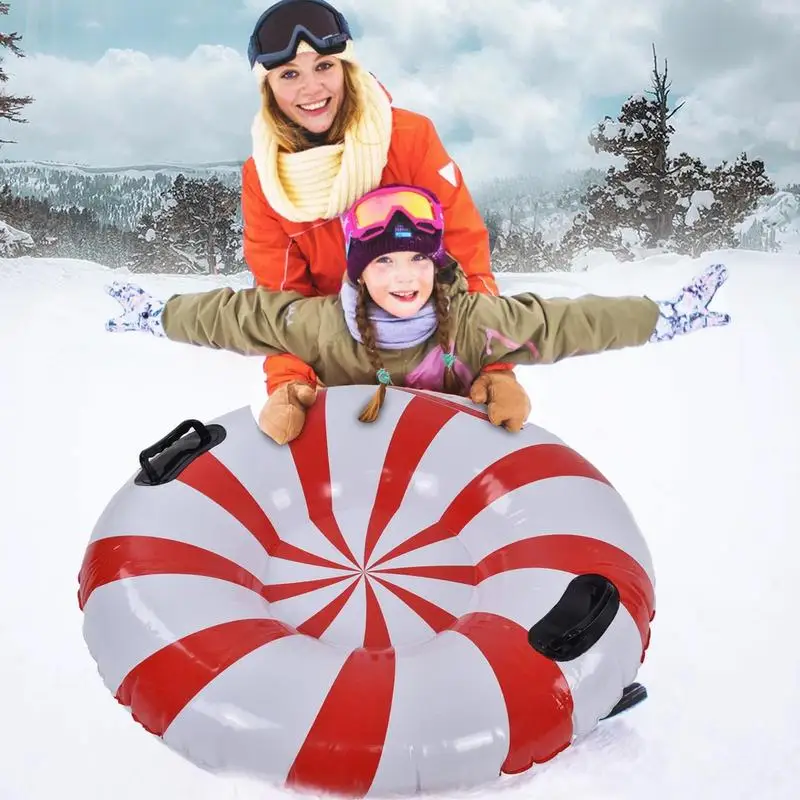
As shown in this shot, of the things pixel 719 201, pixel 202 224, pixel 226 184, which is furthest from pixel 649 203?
pixel 202 224

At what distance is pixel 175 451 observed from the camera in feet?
A: 4.64

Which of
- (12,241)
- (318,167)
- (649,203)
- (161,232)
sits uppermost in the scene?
(649,203)

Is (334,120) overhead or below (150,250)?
below

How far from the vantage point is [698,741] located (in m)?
1.28

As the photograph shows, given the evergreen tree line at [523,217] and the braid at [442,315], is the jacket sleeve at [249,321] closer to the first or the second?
the braid at [442,315]

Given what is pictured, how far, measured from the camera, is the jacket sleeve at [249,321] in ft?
5.42

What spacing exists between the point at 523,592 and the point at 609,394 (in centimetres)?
121

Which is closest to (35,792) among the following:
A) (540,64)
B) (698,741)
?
(698,741)

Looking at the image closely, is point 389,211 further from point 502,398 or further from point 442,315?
point 502,398

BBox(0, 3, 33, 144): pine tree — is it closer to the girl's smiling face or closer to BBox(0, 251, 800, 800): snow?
BBox(0, 251, 800, 800): snow

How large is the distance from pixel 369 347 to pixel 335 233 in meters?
0.30

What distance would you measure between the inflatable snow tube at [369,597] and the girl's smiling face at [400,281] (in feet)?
0.54

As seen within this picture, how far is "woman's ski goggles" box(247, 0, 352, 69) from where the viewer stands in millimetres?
1481

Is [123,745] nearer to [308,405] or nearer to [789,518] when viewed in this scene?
[308,405]
